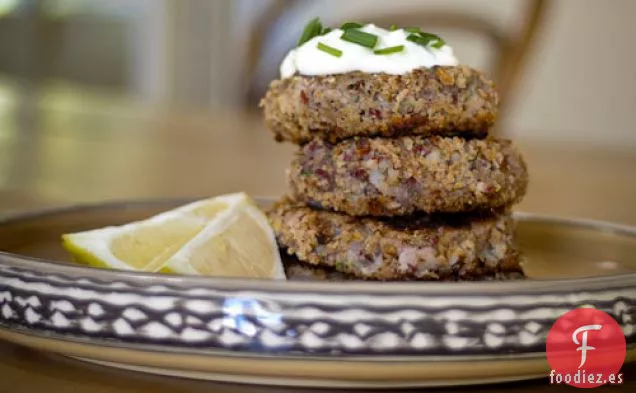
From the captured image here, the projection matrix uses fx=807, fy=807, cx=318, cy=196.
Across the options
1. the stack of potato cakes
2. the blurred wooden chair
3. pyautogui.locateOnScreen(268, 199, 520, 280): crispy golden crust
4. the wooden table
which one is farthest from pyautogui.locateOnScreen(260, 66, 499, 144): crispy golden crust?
the blurred wooden chair

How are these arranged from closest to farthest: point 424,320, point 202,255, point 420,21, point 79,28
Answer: point 424,320
point 202,255
point 420,21
point 79,28

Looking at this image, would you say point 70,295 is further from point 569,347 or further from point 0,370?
point 569,347

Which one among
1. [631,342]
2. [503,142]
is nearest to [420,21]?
[503,142]

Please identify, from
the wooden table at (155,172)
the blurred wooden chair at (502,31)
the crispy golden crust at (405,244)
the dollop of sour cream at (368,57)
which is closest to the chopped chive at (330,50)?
the dollop of sour cream at (368,57)

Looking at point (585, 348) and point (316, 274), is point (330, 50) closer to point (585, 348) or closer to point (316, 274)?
point (316, 274)

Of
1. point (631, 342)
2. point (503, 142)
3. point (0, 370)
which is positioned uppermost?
point (503, 142)

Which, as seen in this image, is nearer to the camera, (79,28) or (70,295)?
(70,295)

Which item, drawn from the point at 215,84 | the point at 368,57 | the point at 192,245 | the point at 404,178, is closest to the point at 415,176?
the point at 404,178
